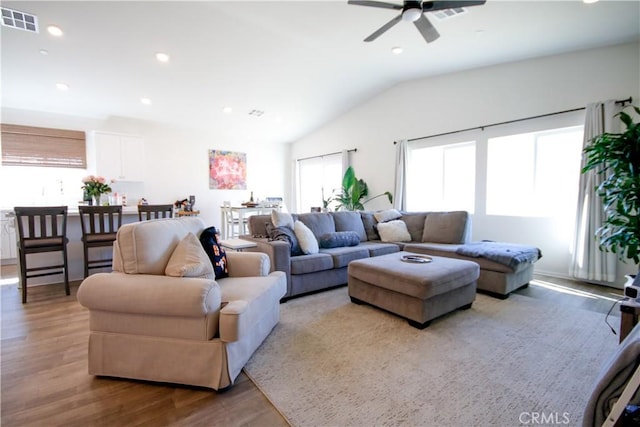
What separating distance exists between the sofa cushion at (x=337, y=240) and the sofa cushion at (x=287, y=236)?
480 mm

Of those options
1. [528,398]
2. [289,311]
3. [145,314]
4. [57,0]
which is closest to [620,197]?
[528,398]

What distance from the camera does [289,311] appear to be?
280 cm

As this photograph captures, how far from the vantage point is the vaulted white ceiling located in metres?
3.09

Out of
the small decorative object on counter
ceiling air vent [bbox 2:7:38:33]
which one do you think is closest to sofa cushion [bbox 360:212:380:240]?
the small decorative object on counter

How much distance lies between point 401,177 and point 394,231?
5.06ft

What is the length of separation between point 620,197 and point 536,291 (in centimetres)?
131

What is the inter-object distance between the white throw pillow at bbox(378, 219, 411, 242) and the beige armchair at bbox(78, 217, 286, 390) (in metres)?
2.81

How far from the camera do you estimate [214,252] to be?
2270 millimetres

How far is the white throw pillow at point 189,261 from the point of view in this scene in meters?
1.81

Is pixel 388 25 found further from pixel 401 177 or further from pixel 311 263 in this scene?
pixel 401 177

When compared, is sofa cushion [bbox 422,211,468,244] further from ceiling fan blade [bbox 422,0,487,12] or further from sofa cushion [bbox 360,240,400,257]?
ceiling fan blade [bbox 422,0,487,12]

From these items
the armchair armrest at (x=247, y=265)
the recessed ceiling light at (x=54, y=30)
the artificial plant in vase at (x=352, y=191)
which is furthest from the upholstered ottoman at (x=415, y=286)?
the recessed ceiling light at (x=54, y=30)

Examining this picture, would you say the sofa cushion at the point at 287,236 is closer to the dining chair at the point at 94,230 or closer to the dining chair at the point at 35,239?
the dining chair at the point at 94,230

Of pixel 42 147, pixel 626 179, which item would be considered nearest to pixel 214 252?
pixel 626 179
